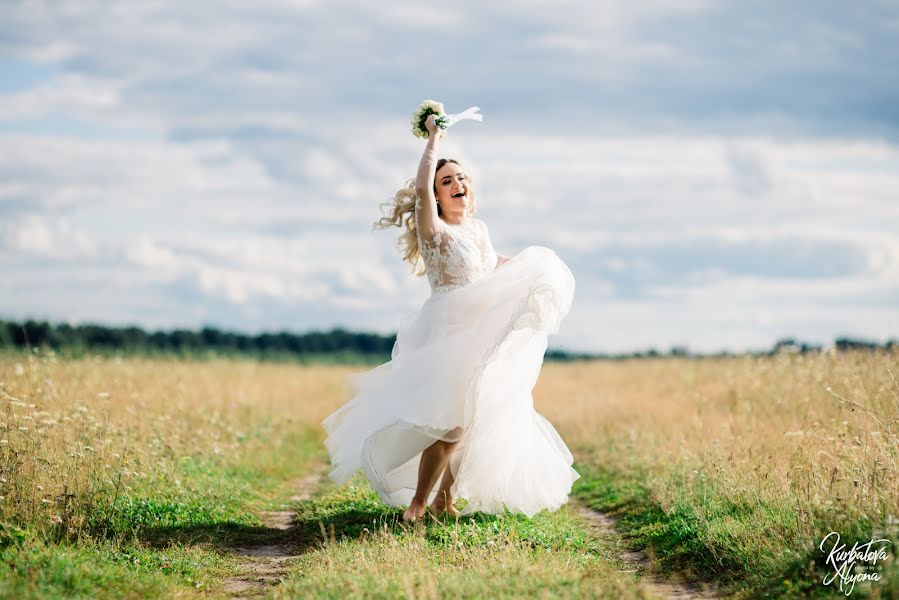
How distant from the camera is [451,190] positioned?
8.77m

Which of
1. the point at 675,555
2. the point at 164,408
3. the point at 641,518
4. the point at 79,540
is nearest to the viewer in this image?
the point at 79,540

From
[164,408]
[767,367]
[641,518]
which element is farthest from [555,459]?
[767,367]

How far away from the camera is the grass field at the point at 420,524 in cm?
665

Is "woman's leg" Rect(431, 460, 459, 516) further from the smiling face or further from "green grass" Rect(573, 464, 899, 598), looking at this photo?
the smiling face

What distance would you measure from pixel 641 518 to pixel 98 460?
5.92m

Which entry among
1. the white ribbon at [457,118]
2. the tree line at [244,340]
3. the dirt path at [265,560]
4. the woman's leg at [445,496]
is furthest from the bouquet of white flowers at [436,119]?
the tree line at [244,340]

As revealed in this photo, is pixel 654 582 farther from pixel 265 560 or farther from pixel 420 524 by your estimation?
pixel 265 560

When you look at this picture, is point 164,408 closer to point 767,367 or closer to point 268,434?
point 268,434

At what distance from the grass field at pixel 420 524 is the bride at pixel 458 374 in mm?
452

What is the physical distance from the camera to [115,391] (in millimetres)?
13781

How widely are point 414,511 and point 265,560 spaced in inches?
58.3

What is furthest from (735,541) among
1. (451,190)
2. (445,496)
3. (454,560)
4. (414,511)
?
(451,190)

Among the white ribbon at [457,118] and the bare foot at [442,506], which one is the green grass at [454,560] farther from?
the white ribbon at [457,118]

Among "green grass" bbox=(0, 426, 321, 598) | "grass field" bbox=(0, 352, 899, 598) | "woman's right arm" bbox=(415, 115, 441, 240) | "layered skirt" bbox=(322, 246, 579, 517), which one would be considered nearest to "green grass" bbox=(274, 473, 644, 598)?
"grass field" bbox=(0, 352, 899, 598)
